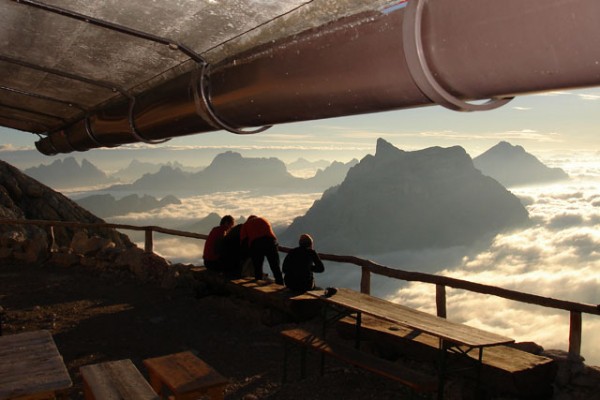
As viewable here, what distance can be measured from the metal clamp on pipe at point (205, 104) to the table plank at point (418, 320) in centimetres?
267

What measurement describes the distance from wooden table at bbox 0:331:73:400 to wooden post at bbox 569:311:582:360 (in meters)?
5.02

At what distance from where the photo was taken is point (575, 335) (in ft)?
19.2

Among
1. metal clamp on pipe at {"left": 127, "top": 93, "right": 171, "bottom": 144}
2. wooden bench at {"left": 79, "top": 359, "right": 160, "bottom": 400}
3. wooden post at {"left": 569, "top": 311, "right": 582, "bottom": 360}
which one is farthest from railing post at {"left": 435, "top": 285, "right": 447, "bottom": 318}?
wooden bench at {"left": 79, "top": 359, "right": 160, "bottom": 400}

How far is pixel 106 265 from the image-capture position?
38.0ft

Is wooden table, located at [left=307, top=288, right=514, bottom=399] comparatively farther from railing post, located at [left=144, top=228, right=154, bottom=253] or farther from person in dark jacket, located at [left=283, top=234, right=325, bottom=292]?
railing post, located at [left=144, top=228, right=154, bottom=253]

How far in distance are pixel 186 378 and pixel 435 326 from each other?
2.51 metres

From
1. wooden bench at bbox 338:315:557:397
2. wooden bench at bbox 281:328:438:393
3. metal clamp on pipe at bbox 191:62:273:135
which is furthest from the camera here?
wooden bench at bbox 338:315:557:397

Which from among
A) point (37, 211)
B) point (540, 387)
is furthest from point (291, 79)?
point (37, 211)

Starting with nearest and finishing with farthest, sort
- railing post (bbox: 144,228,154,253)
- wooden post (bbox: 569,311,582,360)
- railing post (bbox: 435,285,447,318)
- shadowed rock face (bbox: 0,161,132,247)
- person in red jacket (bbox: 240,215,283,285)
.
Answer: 1. wooden post (bbox: 569,311,582,360)
2. railing post (bbox: 435,285,447,318)
3. person in red jacket (bbox: 240,215,283,285)
4. railing post (bbox: 144,228,154,253)
5. shadowed rock face (bbox: 0,161,132,247)

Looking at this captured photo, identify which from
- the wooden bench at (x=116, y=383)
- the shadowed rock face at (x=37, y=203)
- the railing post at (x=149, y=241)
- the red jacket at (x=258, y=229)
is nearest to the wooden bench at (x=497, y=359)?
the red jacket at (x=258, y=229)

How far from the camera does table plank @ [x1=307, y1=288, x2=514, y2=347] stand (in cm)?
483

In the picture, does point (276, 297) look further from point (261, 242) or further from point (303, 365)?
point (303, 365)

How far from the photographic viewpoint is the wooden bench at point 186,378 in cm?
409

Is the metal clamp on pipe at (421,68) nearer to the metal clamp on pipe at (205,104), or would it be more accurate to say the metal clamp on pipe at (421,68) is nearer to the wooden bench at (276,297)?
the metal clamp on pipe at (205,104)
